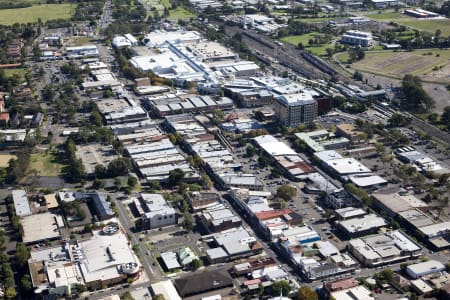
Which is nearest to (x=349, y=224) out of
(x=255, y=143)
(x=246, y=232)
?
(x=246, y=232)

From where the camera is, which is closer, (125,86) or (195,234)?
(195,234)

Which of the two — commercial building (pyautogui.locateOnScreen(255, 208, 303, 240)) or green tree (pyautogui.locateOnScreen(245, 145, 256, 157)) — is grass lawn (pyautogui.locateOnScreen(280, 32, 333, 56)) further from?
commercial building (pyautogui.locateOnScreen(255, 208, 303, 240))

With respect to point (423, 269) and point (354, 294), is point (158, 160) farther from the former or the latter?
point (423, 269)

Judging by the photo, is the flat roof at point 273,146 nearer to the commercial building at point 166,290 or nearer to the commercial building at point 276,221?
the commercial building at point 276,221

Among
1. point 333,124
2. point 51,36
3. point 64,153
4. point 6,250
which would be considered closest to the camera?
point 6,250

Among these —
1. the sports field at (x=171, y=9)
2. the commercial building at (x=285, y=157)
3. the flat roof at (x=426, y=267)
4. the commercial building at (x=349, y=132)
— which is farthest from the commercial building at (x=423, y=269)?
the sports field at (x=171, y=9)

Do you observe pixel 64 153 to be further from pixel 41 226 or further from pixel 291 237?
pixel 291 237

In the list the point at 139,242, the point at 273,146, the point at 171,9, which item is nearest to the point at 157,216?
the point at 139,242

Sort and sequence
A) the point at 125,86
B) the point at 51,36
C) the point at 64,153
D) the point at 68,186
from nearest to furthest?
the point at 68,186 < the point at 64,153 < the point at 125,86 < the point at 51,36
